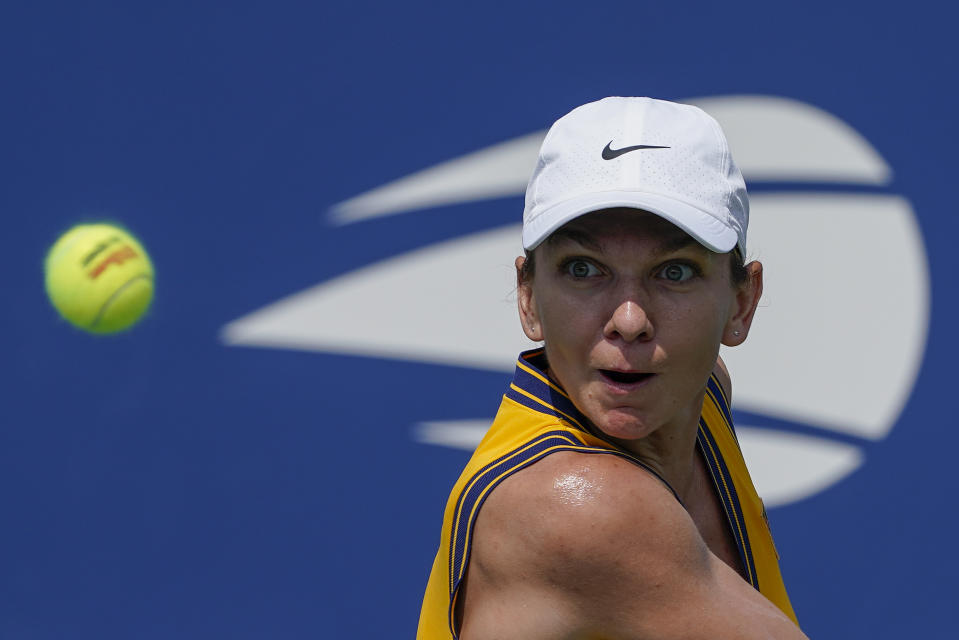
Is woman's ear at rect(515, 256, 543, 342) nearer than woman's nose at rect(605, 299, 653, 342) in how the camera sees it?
No

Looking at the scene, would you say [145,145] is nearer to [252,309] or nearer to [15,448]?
[252,309]

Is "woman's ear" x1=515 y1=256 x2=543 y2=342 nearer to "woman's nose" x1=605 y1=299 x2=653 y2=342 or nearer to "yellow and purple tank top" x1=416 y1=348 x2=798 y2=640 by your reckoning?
"yellow and purple tank top" x1=416 y1=348 x2=798 y2=640

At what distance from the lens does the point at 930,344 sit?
3039mm

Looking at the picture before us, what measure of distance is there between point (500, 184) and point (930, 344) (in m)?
1.26

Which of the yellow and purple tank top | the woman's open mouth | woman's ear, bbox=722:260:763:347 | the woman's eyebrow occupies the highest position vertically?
the woman's eyebrow

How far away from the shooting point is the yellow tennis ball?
9.37ft

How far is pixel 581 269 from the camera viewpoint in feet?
4.40

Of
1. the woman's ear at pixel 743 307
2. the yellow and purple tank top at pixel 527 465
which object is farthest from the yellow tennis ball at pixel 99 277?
the woman's ear at pixel 743 307

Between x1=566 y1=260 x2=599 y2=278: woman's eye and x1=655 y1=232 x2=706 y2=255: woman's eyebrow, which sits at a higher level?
x1=655 y1=232 x2=706 y2=255: woman's eyebrow

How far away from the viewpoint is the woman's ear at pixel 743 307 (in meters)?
1.47

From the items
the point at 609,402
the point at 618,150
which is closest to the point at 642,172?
the point at 618,150

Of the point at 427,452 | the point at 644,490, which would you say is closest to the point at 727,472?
the point at 644,490

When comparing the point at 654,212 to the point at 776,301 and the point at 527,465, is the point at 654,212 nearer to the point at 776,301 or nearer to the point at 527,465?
the point at 527,465

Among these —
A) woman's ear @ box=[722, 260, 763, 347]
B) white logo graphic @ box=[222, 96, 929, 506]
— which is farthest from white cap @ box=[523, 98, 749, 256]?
white logo graphic @ box=[222, 96, 929, 506]
